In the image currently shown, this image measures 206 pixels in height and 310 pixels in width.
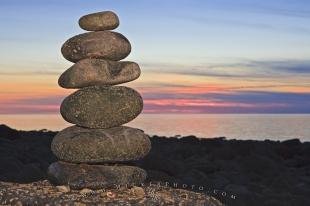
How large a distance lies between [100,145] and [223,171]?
11.1 metres

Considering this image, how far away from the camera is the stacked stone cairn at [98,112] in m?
17.8

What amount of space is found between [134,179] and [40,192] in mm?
2512

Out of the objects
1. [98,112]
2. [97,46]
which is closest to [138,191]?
[98,112]

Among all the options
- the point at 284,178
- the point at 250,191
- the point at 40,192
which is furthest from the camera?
the point at 284,178

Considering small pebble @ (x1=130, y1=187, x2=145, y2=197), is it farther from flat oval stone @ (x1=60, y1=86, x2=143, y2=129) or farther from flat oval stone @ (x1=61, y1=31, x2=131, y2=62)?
flat oval stone @ (x1=61, y1=31, x2=131, y2=62)

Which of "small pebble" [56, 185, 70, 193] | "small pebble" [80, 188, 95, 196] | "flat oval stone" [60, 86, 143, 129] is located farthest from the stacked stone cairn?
"small pebble" [80, 188, 95, 196]

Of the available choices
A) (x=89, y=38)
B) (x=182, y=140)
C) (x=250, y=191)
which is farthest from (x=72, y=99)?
(x=182, y=140)

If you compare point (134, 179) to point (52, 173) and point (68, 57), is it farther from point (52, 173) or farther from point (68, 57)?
point (68, 57)

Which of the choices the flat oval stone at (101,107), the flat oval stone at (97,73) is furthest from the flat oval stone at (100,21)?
the flat oval stone at (101,107)

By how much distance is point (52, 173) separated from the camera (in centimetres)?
1847

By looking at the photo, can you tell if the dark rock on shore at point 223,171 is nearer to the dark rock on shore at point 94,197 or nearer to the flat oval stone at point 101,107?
the dark rock on shore at point 94,197

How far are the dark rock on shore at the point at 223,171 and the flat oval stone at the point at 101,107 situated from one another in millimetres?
4062

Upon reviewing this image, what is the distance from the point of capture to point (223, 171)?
28.0 meters

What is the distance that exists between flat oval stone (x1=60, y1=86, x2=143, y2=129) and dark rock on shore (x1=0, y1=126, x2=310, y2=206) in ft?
13.3
